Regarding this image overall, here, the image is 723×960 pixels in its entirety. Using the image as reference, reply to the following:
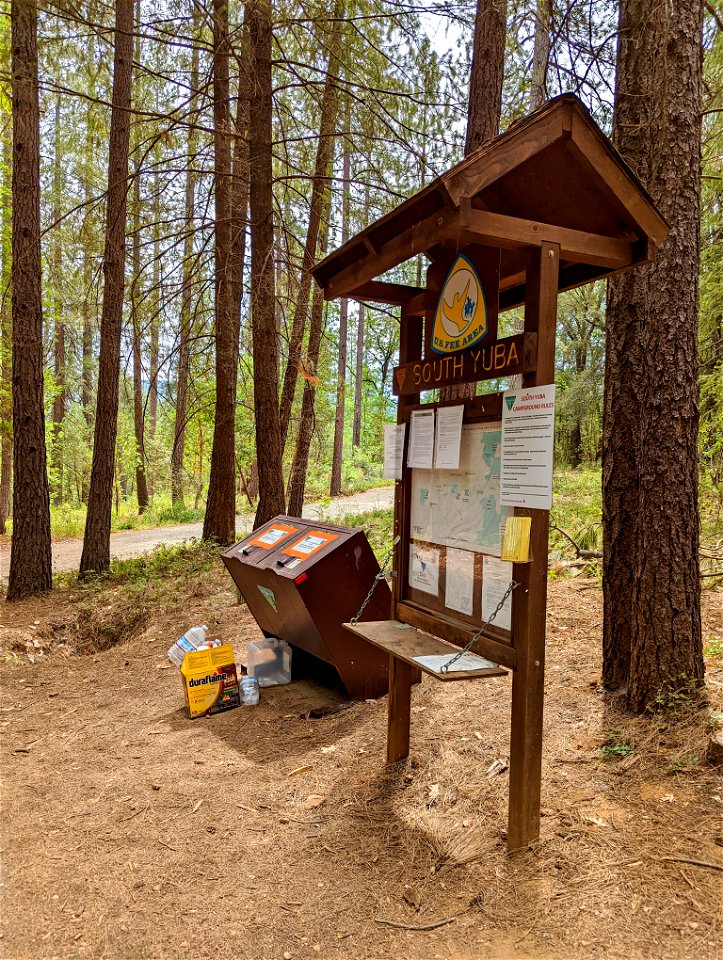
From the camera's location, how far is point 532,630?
262cm

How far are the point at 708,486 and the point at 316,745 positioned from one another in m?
5.21

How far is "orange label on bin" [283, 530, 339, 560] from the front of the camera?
14.8 feet

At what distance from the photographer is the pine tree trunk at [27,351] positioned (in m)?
7.85

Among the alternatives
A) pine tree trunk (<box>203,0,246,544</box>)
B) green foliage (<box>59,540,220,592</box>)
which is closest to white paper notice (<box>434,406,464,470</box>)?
green foliage (<box>59,540,220,592</box>)

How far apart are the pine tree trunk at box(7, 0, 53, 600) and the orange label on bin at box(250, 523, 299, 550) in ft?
13.6

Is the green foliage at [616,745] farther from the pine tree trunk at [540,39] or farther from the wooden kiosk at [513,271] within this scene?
the pine tree trunk at [540,39]

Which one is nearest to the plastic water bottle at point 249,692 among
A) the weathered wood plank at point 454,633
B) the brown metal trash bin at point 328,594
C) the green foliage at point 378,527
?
the brown metal trash bin at point 328,594

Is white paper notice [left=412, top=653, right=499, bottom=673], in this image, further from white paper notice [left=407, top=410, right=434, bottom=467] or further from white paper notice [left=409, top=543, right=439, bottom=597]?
white paper notice [left=407, top=410, right=434, bottom=467]

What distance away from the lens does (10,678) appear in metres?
5.87

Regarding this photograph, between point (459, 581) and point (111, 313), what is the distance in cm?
747

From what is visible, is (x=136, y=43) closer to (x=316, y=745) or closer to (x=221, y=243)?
(x=221, y=243)

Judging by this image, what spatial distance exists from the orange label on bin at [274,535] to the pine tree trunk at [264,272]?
2.55 m

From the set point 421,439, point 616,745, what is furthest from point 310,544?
point 616,745

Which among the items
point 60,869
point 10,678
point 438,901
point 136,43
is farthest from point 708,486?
point 136,43
